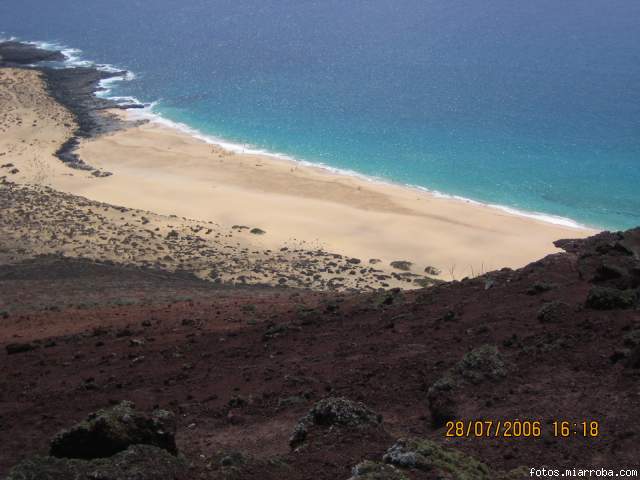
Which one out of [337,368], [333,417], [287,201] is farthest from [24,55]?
[333,417]

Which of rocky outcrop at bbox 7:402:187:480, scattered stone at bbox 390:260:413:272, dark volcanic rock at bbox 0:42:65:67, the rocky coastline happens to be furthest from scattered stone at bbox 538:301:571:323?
dark volcanic rock at bbox 0:42:65:67

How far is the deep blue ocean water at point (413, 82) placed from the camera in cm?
5266

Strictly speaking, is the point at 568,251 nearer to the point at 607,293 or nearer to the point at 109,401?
the point at 607,293

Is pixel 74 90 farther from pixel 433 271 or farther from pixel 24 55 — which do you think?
pixel 433 271

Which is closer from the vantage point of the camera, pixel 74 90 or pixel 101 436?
pixel 101 436

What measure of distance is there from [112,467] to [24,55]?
283 ft

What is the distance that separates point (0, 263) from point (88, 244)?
15.0 feet

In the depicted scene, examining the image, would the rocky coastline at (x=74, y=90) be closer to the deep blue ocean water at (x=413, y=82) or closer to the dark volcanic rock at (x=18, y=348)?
the deep blue ocean water at (x=413, y=82)

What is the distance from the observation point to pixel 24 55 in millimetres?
84375

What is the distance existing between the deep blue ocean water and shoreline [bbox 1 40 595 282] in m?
4.25

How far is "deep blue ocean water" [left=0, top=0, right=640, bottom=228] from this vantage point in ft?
173

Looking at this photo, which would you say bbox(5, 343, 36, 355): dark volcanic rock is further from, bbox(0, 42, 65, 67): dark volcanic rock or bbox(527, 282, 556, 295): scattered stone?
bbox(0, 42, 65, 67): dark volcanic rock

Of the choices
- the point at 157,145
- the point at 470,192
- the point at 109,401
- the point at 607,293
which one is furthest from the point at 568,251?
the point at 157,145

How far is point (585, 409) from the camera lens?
10.9 meters
